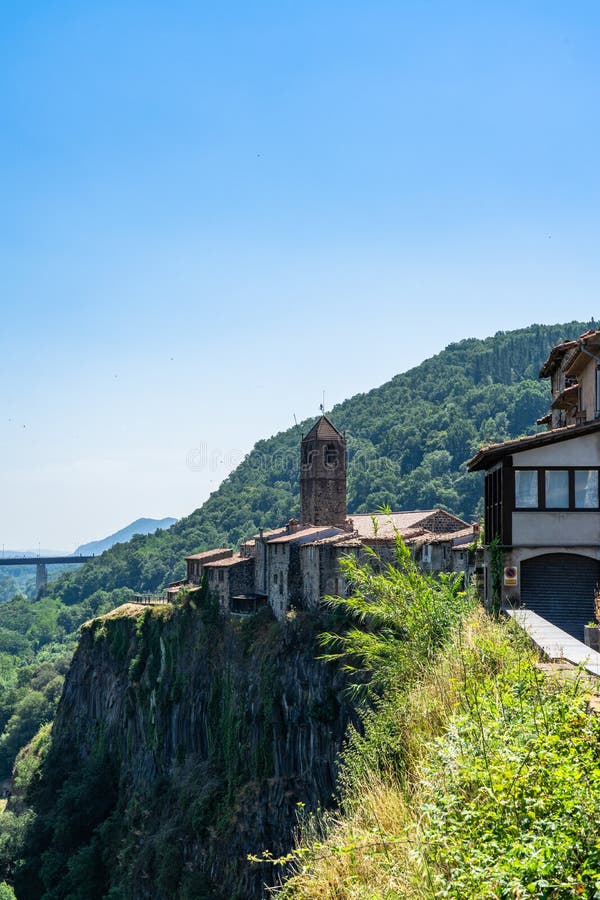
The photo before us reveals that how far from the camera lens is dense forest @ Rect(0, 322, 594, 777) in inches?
5340

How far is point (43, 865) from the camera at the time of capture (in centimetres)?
5569

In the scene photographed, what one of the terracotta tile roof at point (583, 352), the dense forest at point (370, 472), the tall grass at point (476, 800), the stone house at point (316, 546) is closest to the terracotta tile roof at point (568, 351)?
the terracotta tile roof at point (583, 352)

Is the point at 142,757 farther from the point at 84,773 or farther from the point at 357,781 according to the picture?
the point at 357,781

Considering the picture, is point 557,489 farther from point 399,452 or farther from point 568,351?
point 399,452

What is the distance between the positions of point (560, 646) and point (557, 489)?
7.98 metres

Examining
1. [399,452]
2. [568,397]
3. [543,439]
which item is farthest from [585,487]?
[399,452]

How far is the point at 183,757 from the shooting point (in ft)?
173

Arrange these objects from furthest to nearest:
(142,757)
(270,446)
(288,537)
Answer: (270,446) < (142,757) < (288,537)

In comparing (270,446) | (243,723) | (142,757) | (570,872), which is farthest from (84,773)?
(270,446)

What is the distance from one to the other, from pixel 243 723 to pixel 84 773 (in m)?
19.8

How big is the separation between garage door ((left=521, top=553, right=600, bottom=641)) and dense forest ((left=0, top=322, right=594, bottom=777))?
10270 centimetres

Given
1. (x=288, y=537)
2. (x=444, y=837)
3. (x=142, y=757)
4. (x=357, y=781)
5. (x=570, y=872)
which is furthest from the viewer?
(x=142, y=757)

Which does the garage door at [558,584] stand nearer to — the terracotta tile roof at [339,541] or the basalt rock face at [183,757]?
the basalt rock face at [183,757]

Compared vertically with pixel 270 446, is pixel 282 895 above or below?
below
